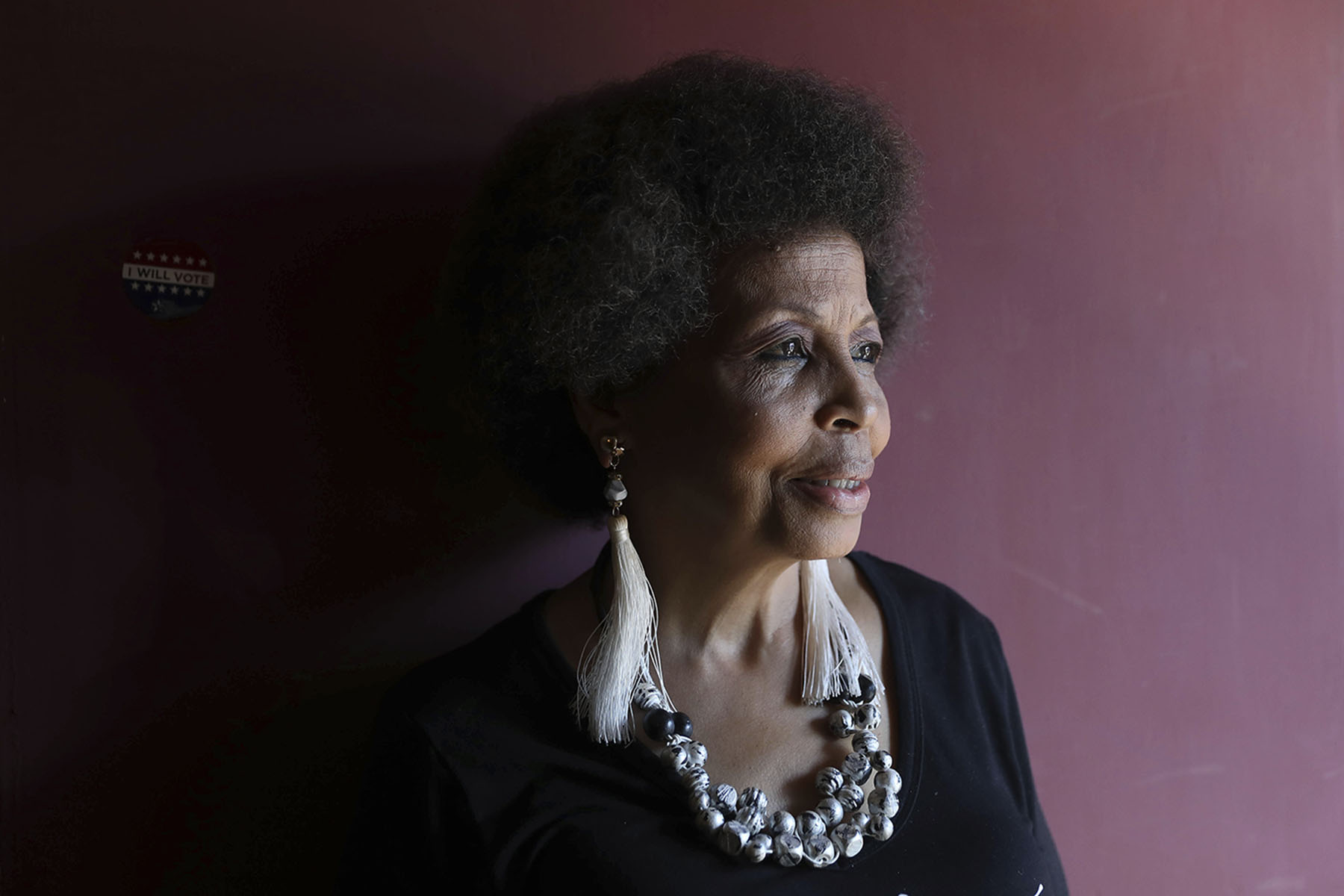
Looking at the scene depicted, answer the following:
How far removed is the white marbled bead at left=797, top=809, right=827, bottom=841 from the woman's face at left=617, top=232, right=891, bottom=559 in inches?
12.8

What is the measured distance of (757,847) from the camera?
119 centimetres

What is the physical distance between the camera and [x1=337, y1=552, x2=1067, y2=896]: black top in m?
1.20

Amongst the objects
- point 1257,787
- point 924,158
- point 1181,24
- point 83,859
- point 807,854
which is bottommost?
point 1257,787

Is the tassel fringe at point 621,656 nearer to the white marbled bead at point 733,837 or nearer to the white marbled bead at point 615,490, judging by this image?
the white marbled bead at point 615,490

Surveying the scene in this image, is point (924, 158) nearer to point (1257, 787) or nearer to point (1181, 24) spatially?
point (1181, 24)

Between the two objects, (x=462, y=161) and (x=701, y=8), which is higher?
(x=701, y=8)

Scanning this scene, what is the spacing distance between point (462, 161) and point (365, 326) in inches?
11.9

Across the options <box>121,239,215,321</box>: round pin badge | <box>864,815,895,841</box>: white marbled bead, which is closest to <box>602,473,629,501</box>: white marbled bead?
<box>864,815,895,841</box>: white marbled bead

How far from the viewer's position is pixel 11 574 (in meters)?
1.42

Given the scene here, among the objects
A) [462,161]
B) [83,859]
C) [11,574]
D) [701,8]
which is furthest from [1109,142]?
[83,859]

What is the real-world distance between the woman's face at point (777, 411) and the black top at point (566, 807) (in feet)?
1.01

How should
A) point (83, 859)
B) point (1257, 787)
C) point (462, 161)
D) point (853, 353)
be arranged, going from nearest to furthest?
point (853, 353) → point (83, 859) → point (462, 161) → point (1257, 787)

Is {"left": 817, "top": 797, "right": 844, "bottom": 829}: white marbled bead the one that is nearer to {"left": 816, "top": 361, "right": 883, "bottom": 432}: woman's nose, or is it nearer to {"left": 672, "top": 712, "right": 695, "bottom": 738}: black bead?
{"left": 672, "top": 712, "right": 695, "bottom": 738}: black bead

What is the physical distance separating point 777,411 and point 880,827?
0.54 meters
